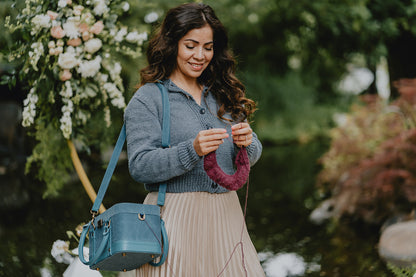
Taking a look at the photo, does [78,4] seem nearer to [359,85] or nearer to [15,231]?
[15,231]

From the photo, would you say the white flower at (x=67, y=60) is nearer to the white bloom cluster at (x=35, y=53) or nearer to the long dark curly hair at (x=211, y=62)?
the white bloom cluster at (x=35, y=53)

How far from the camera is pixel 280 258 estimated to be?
19.3 feet

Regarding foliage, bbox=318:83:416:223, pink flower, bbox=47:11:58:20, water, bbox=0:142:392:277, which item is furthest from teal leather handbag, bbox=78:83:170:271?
foliage, bbox=318:83:416:223

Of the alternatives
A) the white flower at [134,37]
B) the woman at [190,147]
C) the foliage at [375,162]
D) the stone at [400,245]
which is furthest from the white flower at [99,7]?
the foliage at [375,162]

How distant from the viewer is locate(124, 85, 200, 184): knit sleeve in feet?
6.32

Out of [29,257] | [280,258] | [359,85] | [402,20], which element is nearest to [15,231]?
[29,257]

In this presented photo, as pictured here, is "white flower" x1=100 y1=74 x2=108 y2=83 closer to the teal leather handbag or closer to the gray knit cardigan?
the gray knit cardigan

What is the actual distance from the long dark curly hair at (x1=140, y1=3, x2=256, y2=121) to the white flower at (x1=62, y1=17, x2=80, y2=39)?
3.92ft

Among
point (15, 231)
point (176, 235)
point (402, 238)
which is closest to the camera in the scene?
point (176, 235)

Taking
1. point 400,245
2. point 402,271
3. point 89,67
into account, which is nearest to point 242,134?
point 89,67

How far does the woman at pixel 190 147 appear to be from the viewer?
1973 millimetres

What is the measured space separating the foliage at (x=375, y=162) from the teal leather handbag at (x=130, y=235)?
4489 mm

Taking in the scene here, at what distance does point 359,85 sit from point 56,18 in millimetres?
20939

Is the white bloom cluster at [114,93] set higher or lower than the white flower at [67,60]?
lower
